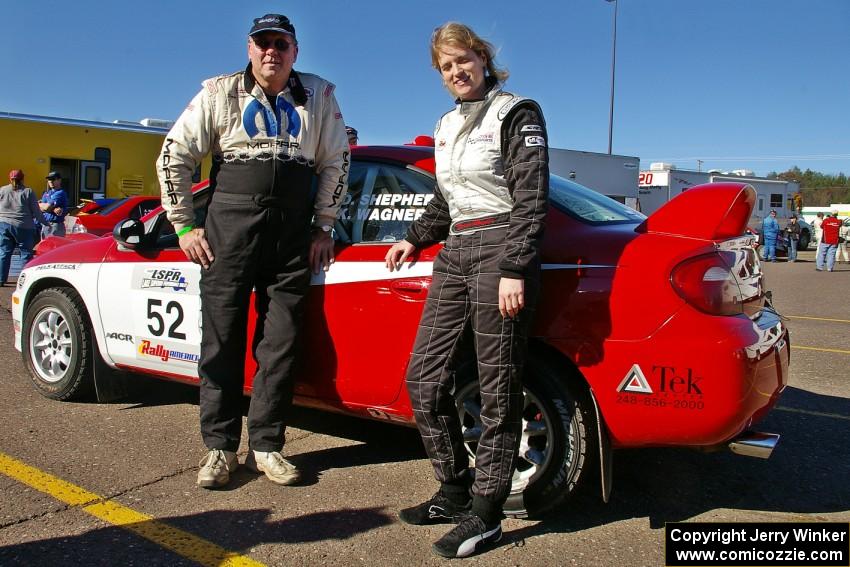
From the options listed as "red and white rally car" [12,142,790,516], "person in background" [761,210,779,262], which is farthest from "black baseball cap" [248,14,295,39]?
"person in background" [761,210,779,262]

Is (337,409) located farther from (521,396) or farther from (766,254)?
(766,254)

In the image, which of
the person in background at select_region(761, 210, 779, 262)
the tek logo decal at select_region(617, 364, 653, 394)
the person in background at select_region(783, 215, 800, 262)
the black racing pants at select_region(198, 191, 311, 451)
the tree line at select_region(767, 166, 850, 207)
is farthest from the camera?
the tree line at select_region(767, 166, 850, 207)

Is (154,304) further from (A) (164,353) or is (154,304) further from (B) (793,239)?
(B) (793,239)

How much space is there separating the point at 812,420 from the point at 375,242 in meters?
2.87

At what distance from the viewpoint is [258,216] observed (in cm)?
321

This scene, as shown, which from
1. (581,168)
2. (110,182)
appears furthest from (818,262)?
(110,182)

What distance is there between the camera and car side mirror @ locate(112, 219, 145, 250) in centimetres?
399

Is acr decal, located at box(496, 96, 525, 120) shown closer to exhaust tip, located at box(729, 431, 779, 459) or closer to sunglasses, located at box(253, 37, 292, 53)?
sunglasses, located at box(253, 37, 292, 53)

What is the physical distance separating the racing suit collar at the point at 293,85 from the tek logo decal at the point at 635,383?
1833 mm

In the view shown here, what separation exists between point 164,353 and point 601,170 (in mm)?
21977

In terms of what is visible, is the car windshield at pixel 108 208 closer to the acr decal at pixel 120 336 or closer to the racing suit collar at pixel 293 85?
the acr decal at pixel 120 336

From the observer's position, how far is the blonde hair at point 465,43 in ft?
8.87

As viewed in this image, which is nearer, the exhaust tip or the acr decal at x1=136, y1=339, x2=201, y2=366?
the exhaust tip

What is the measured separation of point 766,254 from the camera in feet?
78.5
